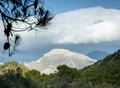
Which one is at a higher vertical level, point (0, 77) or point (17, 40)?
point (17, 40)

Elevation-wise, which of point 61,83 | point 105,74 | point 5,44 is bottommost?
point 105,74

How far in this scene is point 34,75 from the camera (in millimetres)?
67938

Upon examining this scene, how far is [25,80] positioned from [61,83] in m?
4.34

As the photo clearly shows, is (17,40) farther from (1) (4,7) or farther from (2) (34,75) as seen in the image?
(2) (34,75)

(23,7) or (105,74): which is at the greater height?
(23,7)

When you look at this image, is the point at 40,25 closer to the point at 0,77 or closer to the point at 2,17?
the point at 2,17

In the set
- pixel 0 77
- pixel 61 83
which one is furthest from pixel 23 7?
pixel 61 83

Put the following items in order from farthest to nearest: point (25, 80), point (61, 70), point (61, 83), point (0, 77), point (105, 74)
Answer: point (105, 74) → point (61, 70) → point (61, 83) → point (25, 80) → point (0, 77)

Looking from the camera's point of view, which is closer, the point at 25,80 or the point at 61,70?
the point at 25,80

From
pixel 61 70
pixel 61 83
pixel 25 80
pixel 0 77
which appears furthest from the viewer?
pixel 61 70

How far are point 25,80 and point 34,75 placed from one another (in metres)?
48.9

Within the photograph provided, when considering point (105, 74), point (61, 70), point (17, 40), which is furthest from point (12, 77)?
point (105, 74)

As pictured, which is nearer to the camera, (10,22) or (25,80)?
(10,22)

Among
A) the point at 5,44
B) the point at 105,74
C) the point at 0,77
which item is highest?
the point at 5,44
